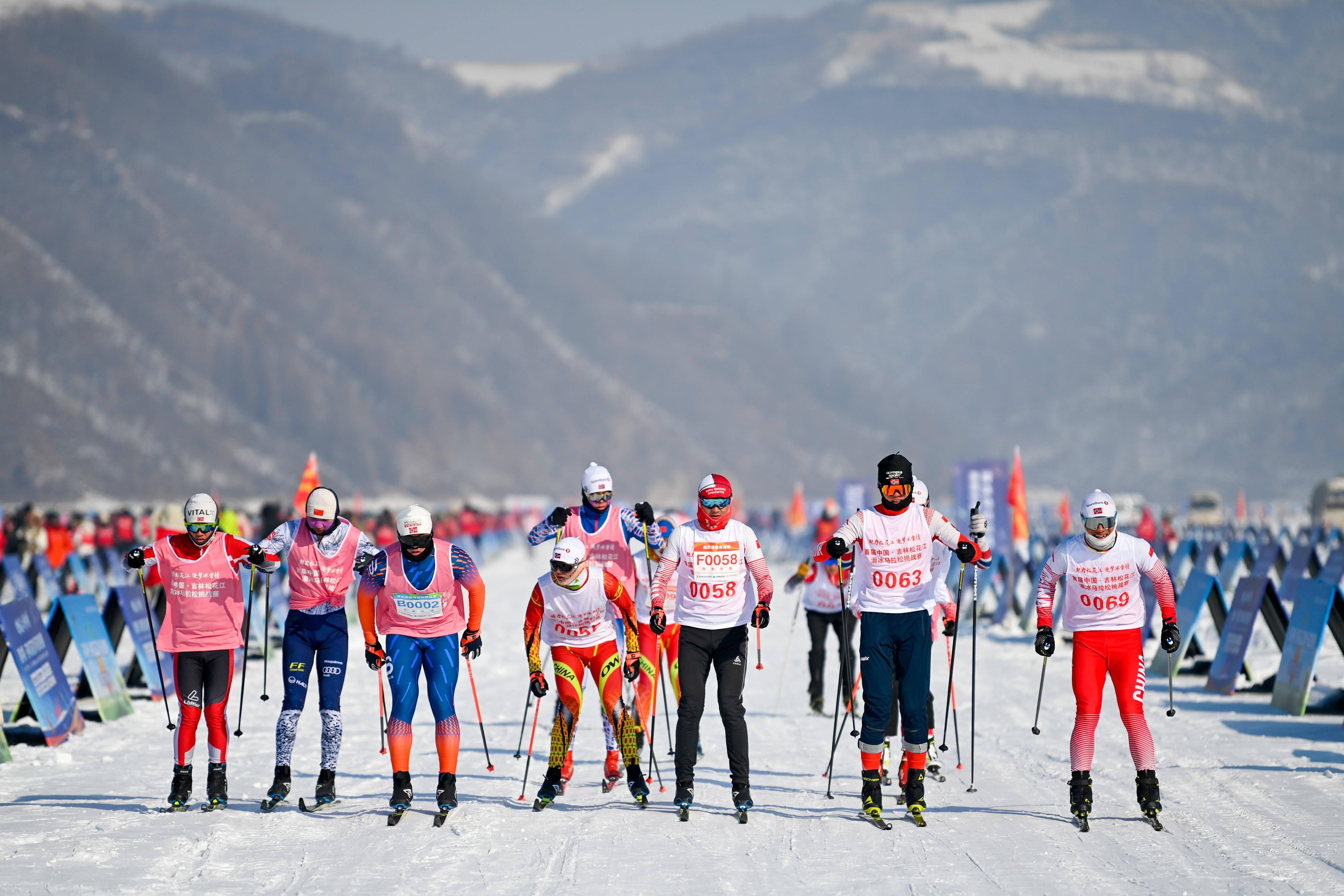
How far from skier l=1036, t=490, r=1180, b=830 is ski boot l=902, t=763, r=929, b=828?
2.85 ft

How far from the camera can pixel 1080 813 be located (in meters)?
8.16

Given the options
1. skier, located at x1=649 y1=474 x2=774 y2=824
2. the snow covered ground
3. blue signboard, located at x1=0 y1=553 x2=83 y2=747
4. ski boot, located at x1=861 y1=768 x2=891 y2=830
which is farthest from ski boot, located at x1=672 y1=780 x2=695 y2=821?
blue signboard, located at x1=0 y1=553 x2=83 y2=747

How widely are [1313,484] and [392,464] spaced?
395 ft

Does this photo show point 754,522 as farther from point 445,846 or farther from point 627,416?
point 627,416

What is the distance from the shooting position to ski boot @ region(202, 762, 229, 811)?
882 centimetres

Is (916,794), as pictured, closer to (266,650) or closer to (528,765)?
(528,765)

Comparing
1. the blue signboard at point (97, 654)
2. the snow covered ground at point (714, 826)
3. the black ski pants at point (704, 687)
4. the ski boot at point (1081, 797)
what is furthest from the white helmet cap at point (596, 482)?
the blue signboard at point (97, 654)

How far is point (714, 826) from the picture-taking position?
8414 mm

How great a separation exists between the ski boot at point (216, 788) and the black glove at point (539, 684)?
199cm

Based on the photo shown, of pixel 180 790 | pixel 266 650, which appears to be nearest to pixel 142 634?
pixel 266 650

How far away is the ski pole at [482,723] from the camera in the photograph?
28.2ft

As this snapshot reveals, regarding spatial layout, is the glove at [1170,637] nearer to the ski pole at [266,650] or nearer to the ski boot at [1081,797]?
the ski boot at [1081,797]

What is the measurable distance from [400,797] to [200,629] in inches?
65.1

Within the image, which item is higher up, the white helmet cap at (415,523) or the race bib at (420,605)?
the white helmet cap at (415,523)
